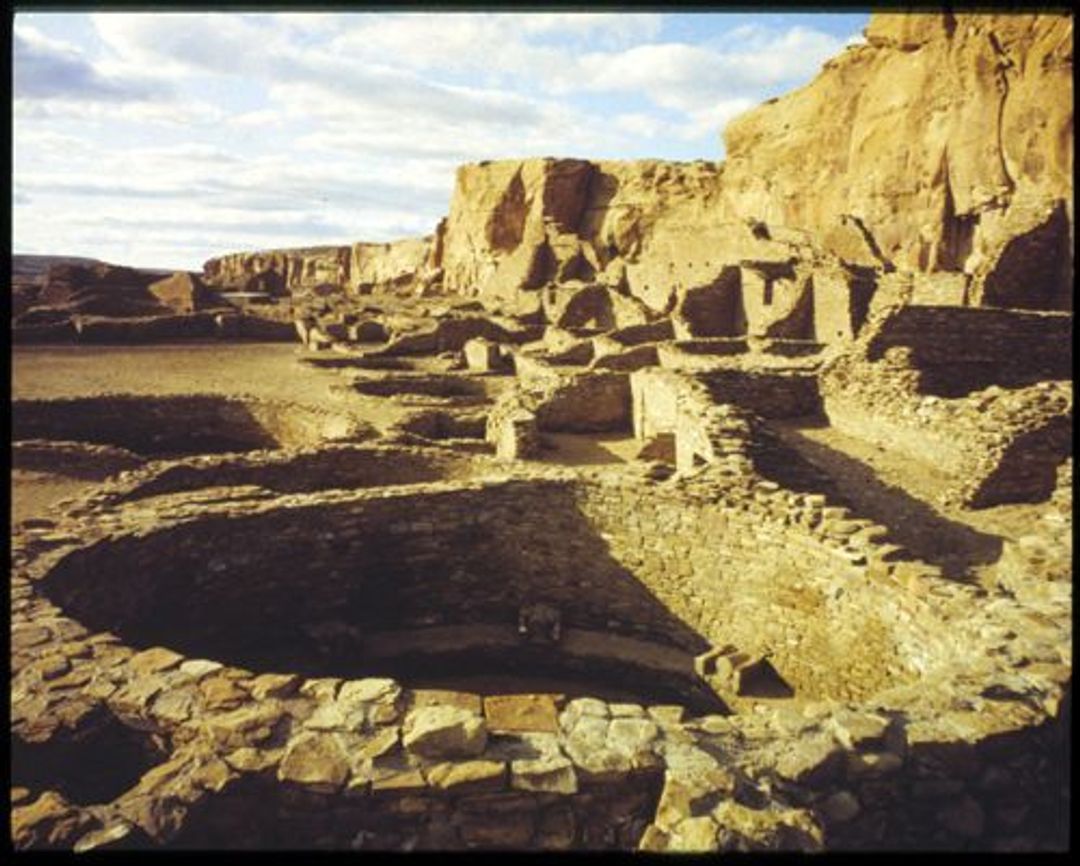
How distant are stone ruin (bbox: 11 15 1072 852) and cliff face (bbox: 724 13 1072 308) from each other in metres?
1.54

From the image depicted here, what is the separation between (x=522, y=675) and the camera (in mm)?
8391

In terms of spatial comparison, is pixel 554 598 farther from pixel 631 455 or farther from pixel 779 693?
pixel 631 455

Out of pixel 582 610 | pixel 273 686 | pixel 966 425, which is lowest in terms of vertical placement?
pixel 582 610

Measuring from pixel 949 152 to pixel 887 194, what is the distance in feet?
9.08

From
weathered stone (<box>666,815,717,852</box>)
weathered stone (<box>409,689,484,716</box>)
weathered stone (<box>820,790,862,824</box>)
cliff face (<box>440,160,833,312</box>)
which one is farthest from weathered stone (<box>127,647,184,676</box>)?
cliff face (<box>440,160,833,312</box>)

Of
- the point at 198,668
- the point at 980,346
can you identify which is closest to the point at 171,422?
the point at 198,668

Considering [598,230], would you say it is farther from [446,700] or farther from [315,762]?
[315,762]

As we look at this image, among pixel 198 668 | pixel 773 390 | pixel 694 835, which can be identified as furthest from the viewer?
pixel 773 390

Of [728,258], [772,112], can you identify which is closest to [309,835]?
[728,258]

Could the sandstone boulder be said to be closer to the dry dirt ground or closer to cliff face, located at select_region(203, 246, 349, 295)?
the dry dirt ground

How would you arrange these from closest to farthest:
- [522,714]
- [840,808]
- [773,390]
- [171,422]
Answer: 1. [840,808]
2. [522,714]
3. [773,390]
4. [171,422]

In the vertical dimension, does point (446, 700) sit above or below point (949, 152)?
below

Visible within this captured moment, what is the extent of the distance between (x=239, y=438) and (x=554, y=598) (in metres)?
9.83

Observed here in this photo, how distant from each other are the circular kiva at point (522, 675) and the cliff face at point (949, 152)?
607 inches
